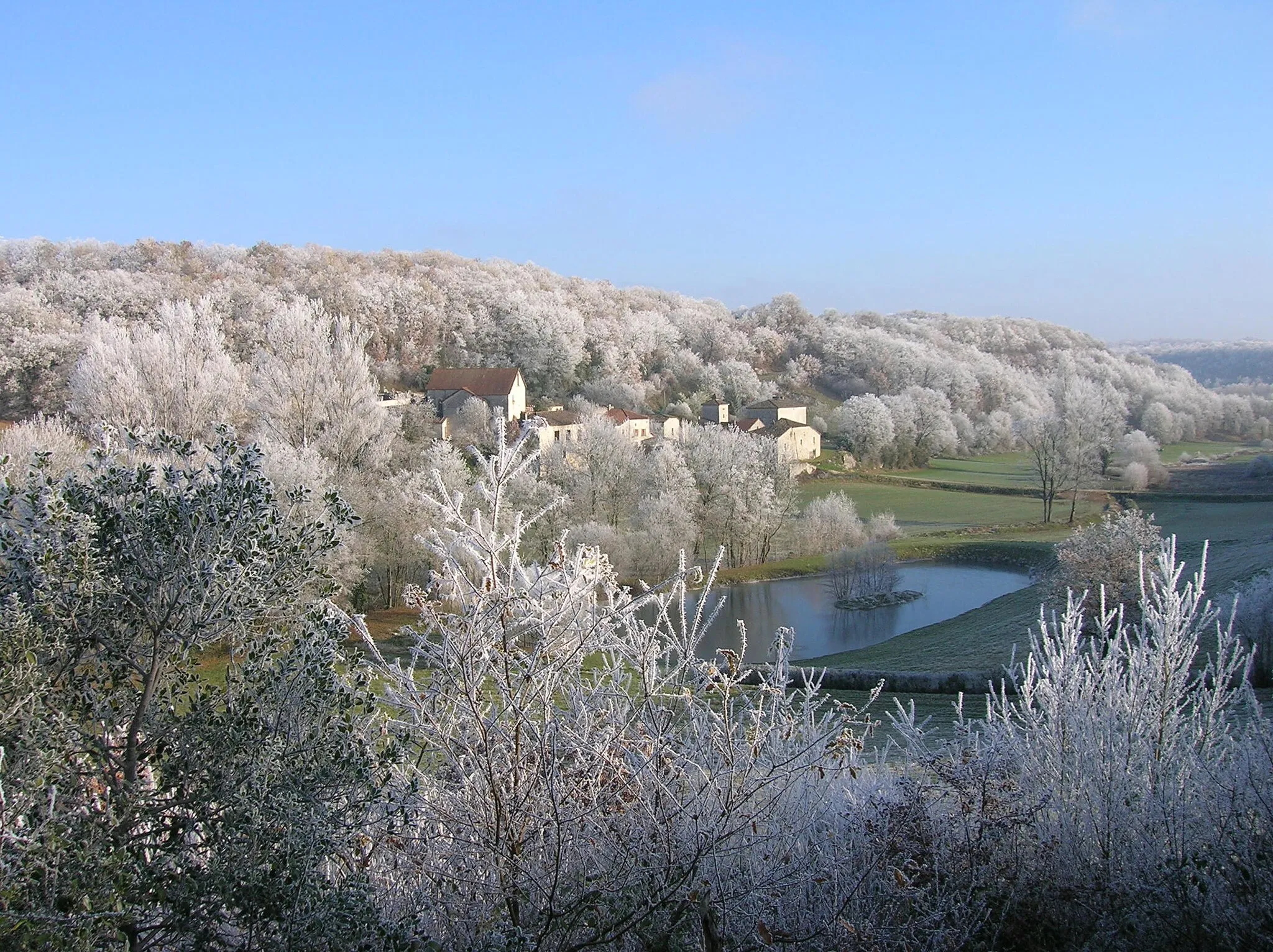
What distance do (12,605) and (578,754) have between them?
2.61 metres

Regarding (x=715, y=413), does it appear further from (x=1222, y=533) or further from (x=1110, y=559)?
(x=1110, y=559)

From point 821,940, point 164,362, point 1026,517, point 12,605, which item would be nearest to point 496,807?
point 821,940

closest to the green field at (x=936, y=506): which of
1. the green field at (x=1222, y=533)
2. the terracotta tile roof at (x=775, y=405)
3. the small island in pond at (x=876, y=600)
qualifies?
the green field at (x=1222, y=533)

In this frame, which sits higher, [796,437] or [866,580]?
[796,437]

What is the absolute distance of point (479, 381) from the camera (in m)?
47.9

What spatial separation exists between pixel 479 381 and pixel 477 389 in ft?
2.08

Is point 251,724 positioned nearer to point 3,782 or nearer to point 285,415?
point 3,782

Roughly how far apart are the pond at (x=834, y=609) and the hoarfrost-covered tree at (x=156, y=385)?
16.2m

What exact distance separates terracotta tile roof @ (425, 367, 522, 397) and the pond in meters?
22.4

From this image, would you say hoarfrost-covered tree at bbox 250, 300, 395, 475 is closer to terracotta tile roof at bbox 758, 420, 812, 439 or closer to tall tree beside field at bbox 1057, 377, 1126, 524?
terracotta tile roof at bbox 758, 420, 812, 439

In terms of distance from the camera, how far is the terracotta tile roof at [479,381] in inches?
1855

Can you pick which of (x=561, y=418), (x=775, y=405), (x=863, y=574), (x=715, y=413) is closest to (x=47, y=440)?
(x=863, y=574)

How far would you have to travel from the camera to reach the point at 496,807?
360 cm

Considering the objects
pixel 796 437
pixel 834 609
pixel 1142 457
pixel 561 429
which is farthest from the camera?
pixel 796 437
